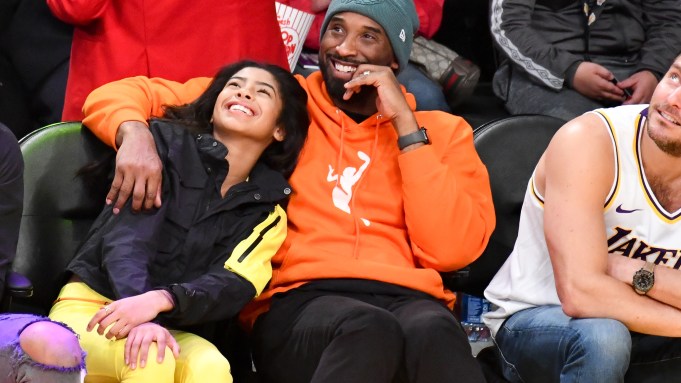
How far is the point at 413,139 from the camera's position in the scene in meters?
3.42

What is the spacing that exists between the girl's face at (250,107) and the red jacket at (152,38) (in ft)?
1.29

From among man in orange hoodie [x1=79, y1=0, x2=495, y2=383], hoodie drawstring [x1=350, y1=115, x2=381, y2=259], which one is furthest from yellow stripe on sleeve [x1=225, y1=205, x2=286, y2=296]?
hoodie drawstring [x1=350, y1=115, x2=381, y2=259]

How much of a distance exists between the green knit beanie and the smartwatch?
3.47 feet

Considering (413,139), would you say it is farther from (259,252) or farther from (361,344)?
(361,344)

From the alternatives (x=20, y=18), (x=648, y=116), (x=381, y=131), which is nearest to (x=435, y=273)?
(x=381, y=131)

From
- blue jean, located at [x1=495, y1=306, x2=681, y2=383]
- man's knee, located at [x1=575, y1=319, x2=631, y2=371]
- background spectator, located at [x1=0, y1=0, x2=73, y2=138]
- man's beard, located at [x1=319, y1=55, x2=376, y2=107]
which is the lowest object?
blue jean, located at [x1=495, y1=306, x2=681, y2=383]

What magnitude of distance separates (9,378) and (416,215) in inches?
49.1

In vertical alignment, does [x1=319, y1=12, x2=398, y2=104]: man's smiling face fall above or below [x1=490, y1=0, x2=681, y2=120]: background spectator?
above

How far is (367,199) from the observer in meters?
3.46

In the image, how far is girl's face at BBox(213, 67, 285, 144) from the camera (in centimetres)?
338

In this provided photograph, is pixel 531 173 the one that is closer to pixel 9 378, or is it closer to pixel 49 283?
pixel 49 283

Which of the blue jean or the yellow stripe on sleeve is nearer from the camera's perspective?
the blue jean

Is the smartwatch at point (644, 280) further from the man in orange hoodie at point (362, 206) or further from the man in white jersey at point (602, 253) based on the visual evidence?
the man in orange hoodie at point (362, 206)

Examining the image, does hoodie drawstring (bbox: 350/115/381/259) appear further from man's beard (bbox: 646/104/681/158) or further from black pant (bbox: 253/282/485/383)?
man's beard (bbox: 646/104/681/158)
